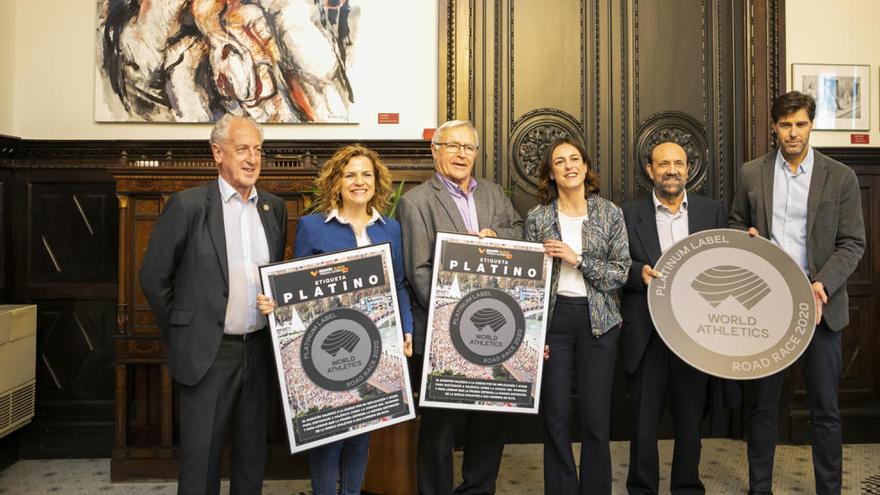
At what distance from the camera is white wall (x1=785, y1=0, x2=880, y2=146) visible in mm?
4102

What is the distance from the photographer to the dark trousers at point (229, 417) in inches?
88.8

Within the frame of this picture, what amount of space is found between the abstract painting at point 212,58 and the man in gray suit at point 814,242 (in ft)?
8.39

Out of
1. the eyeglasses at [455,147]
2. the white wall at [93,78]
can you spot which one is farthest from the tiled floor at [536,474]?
the white wall at [93,78]

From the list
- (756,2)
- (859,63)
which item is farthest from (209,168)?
(859,63)

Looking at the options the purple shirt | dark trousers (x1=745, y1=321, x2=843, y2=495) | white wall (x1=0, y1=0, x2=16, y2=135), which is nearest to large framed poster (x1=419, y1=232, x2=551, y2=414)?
the purple shirt

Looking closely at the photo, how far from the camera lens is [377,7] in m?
3.95

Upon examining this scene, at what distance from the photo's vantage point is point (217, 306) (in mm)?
2217

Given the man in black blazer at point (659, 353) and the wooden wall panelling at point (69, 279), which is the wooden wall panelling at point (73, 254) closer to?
the wooden wall panelling at point (69, 279)

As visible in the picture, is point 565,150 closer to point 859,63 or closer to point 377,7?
point 377,7

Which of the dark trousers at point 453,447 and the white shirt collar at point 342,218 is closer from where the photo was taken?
the white shirt collar at point 342,218

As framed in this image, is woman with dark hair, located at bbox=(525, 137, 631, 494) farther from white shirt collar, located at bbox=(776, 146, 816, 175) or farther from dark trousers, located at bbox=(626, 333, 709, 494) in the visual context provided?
white shirt collar, located at bbox=(776, 146, 816, 175)

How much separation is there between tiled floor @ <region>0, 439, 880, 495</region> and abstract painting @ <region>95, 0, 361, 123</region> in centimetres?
206

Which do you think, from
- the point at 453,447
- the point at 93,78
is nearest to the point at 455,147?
the point at 453,447

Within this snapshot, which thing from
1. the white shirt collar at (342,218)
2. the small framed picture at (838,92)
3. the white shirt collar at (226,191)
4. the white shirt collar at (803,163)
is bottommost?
the white shirt collar at (342,218)
